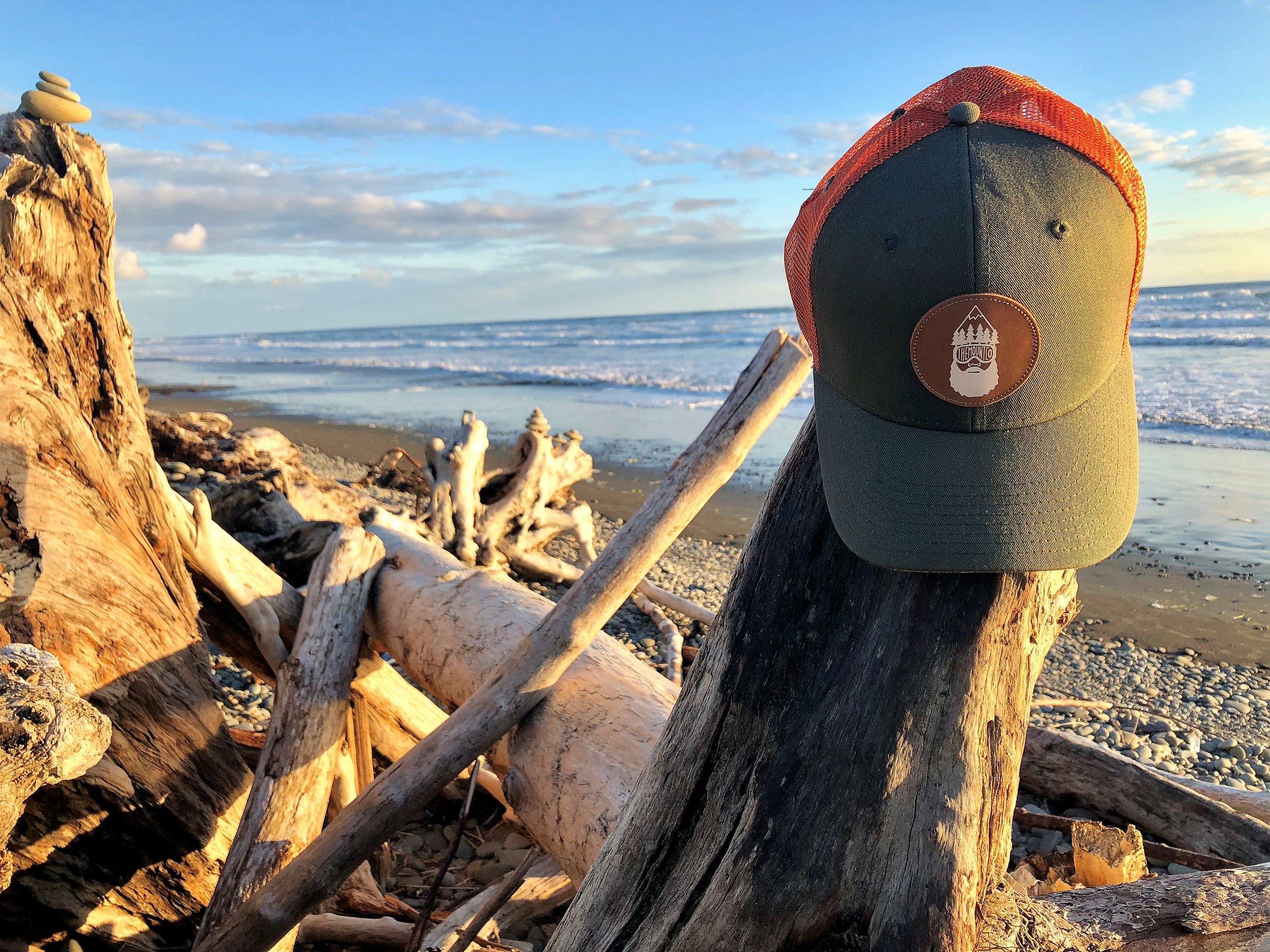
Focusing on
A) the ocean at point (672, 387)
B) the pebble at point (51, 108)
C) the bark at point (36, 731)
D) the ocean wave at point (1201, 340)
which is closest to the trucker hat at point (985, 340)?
the bark at point (36, 731)

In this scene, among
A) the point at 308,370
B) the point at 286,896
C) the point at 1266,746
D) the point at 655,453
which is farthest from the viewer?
the point at 308,370

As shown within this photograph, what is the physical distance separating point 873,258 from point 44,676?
1693 mm

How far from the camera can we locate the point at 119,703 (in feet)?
7.80

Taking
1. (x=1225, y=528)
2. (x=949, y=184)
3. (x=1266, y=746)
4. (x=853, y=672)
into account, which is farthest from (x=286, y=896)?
(x=1225, y=528)

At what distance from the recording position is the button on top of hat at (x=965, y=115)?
143cm

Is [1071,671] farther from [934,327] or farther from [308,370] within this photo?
[308,370]

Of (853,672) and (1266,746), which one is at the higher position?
(853,672)

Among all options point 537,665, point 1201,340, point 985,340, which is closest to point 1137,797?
point 537,665

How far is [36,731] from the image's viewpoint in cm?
146

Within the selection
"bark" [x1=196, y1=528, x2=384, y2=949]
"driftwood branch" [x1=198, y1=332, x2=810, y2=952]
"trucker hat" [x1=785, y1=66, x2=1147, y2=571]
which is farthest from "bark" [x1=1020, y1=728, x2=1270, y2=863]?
"bark" [x1=196, y1=528, x2=384, y2=949]

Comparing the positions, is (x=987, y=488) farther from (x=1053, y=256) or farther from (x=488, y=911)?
(x=488, y=911)

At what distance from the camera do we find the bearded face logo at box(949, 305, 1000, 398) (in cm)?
132

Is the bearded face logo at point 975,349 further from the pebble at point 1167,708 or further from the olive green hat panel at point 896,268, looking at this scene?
the pebble at point 1167,708

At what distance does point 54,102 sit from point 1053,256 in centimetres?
272
